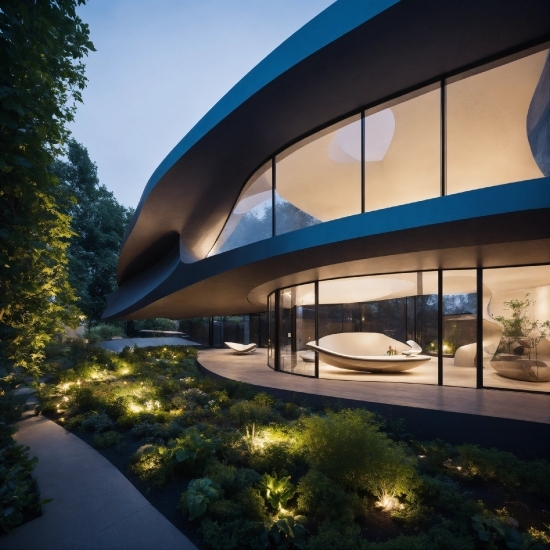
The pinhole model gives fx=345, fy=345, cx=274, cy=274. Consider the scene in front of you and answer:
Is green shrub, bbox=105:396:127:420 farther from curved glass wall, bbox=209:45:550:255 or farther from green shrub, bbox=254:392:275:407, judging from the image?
curved glass wall, bbox=209:45:550:255

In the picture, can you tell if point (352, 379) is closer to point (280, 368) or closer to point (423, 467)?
point (280, 368)

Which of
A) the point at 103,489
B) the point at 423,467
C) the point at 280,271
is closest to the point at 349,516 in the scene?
the point at 423,467

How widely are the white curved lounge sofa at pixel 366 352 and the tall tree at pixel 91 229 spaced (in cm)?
1768

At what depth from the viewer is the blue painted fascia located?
551 cm

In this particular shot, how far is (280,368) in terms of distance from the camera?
495 inches

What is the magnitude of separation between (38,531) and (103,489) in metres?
0.88

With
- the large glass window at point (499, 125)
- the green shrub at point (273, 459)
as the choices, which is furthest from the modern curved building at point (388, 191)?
the green shrub at point (273, 459)

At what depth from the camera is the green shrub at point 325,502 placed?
3.63 m

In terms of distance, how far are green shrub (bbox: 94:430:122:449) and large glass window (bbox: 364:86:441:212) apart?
6912 millimetres

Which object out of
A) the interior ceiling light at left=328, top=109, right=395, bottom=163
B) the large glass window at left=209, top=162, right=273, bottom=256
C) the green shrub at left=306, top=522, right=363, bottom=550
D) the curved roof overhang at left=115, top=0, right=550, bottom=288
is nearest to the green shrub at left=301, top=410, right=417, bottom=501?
the green shrub at left=306, top=522, right=363, bottom=550

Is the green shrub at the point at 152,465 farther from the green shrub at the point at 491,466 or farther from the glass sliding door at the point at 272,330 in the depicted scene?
the glass sliding door at the point at 272,330

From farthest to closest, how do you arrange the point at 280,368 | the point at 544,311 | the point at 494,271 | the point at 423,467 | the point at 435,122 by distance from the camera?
the point at 280,368 < the point at 494,271 < the point at 544,311 < the point at 435,122 < the point at 423,467

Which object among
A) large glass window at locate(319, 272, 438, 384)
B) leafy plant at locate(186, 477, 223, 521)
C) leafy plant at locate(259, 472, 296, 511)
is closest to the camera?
leafy plant at locate(186, 477, 223, 521)

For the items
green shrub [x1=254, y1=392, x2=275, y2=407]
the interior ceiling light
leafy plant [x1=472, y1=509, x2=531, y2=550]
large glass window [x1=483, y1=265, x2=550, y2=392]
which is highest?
the interior ceiling light
